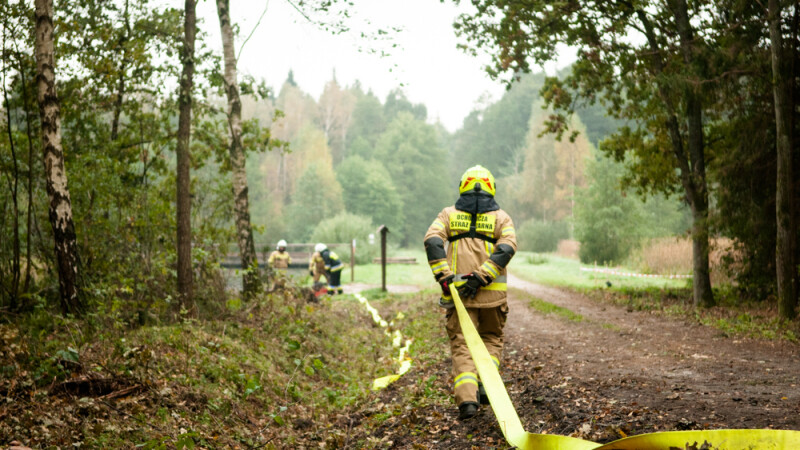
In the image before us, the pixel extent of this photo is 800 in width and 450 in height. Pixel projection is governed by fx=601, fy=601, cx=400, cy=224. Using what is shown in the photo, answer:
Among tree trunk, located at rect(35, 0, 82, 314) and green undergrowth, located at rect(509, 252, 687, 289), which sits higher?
tree trunk, located at rect(35, 0, 82, 314)

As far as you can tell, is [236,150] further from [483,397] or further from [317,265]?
[483,397]

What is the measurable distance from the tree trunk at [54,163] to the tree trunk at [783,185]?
37.3 ft

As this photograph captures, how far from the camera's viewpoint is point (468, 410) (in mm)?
5305

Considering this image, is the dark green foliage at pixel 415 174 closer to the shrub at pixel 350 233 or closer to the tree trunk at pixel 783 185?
the shrub at pixel 350 233

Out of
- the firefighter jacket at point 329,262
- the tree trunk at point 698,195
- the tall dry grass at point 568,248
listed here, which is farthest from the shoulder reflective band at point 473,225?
the tall dry grass at point 568,248

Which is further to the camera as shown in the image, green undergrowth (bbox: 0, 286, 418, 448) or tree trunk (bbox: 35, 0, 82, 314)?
tree trunk (bbox: 35, 0, 82, 314)

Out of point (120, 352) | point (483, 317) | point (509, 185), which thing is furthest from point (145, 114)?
point (509, 185)

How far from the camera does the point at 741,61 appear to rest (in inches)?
465

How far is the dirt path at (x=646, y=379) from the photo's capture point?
442 cm

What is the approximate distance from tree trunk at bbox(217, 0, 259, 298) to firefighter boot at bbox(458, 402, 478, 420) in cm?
723

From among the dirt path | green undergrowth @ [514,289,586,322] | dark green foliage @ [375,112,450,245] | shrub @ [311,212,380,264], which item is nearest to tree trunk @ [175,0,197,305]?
the dirt path

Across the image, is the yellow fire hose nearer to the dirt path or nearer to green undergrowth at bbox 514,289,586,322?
the dirt path

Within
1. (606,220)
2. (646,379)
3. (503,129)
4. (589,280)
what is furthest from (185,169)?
(503,129)

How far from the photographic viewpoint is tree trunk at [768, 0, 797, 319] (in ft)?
34.7
